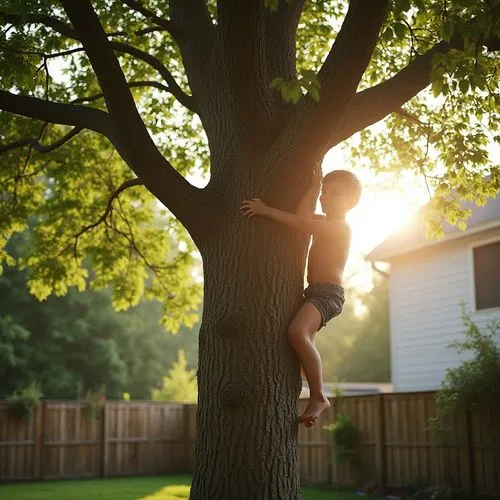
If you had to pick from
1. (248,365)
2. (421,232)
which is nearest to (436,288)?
(421,232)

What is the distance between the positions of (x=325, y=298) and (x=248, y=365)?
0.69 meters

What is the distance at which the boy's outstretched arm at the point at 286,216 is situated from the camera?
470cm

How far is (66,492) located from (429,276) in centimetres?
882

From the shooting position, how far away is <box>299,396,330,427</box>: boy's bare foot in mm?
4586

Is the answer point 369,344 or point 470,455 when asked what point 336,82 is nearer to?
point 470,455

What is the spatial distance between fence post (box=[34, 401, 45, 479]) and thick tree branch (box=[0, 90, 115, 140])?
13.5 meters

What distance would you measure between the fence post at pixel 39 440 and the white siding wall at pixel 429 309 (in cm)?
836

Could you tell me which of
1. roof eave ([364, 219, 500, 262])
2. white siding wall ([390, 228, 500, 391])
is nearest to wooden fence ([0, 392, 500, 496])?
white siding wall ([390, 228, 500, 391])

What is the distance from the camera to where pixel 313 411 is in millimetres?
4621


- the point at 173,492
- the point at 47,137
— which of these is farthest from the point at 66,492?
the point at 47,137

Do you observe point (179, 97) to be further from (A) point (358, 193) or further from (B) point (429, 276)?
(B) point (429, 276)

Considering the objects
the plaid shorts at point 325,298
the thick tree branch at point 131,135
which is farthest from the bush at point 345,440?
the thick tree branch at point 131,135

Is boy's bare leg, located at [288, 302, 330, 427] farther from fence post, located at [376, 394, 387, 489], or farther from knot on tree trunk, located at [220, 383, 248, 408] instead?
fence post, located at [376, 394, 387, 489]

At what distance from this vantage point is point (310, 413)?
4605 mm
